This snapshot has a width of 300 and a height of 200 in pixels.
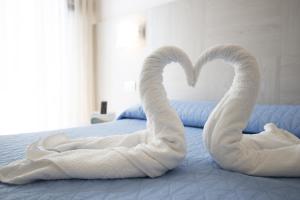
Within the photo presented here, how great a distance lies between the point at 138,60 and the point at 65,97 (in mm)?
897

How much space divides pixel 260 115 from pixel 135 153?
2.78 feet

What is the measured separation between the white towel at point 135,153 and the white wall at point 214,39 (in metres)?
0.96

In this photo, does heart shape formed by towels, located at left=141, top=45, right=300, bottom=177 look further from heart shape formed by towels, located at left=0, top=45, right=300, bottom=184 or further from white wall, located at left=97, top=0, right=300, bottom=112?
white wall, located at left=97, top=0, right=300, bottom=112

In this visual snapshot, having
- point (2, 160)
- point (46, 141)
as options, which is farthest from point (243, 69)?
point (2, 160)

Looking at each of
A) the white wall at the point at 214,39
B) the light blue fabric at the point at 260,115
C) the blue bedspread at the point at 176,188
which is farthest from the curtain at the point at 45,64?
the blue bedspread at the point at 176,188

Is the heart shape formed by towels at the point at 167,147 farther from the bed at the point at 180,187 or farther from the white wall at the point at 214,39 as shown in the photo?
the white wall at the point at 214,39

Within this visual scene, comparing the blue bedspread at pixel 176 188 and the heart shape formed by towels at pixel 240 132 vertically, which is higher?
the heart shape formed by towels at pixel 240 132

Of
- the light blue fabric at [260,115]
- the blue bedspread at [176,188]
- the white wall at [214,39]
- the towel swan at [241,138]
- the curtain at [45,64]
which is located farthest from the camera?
the curtain at [45,64]

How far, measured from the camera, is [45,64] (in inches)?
98.1

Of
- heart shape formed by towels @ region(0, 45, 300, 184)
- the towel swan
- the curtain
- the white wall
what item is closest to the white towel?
heart shape formed by towels @ region(0, 45, 300, 184)

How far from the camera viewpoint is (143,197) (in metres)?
0.60

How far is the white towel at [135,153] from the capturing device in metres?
0.68

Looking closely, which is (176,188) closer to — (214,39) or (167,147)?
(167,147)

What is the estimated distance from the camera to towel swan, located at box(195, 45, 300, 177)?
71 cm
